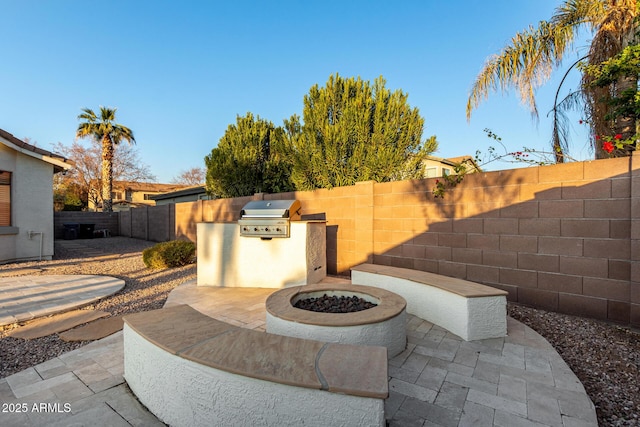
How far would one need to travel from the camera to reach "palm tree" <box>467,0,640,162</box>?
15.3 feet

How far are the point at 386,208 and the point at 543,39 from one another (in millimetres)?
4342

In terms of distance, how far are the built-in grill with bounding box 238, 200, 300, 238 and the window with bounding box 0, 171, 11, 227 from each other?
756cm

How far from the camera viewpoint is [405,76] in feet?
27.5

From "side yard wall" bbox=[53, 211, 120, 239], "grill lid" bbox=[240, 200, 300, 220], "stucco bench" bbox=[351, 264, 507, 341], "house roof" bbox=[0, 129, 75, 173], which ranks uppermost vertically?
"house roof" bbox=[0, 129, 75, 173]

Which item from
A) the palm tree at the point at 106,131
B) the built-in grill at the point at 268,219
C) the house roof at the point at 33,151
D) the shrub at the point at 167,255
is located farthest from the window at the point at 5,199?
the palm tree at the point at 106,131

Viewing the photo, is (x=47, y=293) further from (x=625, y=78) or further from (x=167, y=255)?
(x=625, y=78)

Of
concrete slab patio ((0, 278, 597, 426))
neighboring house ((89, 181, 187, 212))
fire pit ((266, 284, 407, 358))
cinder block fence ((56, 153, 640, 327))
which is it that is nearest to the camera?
concrete slab patio ((0, 278, 597, 426))

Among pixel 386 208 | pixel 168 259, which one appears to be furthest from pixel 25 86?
pixel 386 208

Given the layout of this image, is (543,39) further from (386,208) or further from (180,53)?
(180,53)

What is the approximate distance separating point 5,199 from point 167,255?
4.95 meters

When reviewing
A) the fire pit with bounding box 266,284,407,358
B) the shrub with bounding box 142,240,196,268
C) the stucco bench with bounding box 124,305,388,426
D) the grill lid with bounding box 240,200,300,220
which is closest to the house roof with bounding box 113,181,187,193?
the shrub with bounding box 142,240,196,268

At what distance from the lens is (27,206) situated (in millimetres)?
8117

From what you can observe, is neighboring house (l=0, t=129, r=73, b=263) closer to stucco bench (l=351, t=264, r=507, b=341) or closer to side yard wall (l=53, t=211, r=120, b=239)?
side yard wall (l=53, t=211, r=120, b=239)

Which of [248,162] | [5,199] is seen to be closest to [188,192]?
[248,162]
